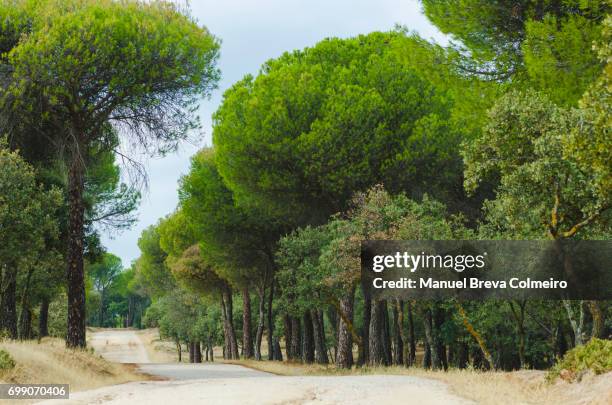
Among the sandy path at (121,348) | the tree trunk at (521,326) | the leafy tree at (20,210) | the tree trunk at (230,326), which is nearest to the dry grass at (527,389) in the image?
the tree trunk at (521,326)

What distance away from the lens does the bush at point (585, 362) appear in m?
12.8

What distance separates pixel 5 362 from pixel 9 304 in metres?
17.8

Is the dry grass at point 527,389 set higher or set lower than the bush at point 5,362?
lower

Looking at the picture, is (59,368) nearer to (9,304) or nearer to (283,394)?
(283,394)

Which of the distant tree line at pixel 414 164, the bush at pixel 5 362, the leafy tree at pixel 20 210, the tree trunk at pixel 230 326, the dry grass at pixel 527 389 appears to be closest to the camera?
the dry grass at pixel 527 389

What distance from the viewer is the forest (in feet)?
54.9

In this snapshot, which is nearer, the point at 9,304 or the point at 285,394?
the point at 285,394

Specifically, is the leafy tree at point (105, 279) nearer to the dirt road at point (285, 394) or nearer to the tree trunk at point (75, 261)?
the tree trunk at point (75, 261)

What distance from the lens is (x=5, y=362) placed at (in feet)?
50.2

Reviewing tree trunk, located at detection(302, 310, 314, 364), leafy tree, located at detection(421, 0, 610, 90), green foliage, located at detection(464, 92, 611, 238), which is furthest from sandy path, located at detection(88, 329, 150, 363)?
green foliage, located at detection(464, 92, 611, 238)

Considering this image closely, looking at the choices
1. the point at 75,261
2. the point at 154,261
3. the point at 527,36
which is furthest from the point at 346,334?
the point at 154,261

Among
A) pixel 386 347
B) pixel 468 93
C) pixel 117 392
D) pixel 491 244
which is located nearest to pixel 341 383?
pixel 117 392

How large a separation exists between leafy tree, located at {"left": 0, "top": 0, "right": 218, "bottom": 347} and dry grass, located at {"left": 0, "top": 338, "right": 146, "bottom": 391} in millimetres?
2270

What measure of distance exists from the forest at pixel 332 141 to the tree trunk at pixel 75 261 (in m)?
0.07
